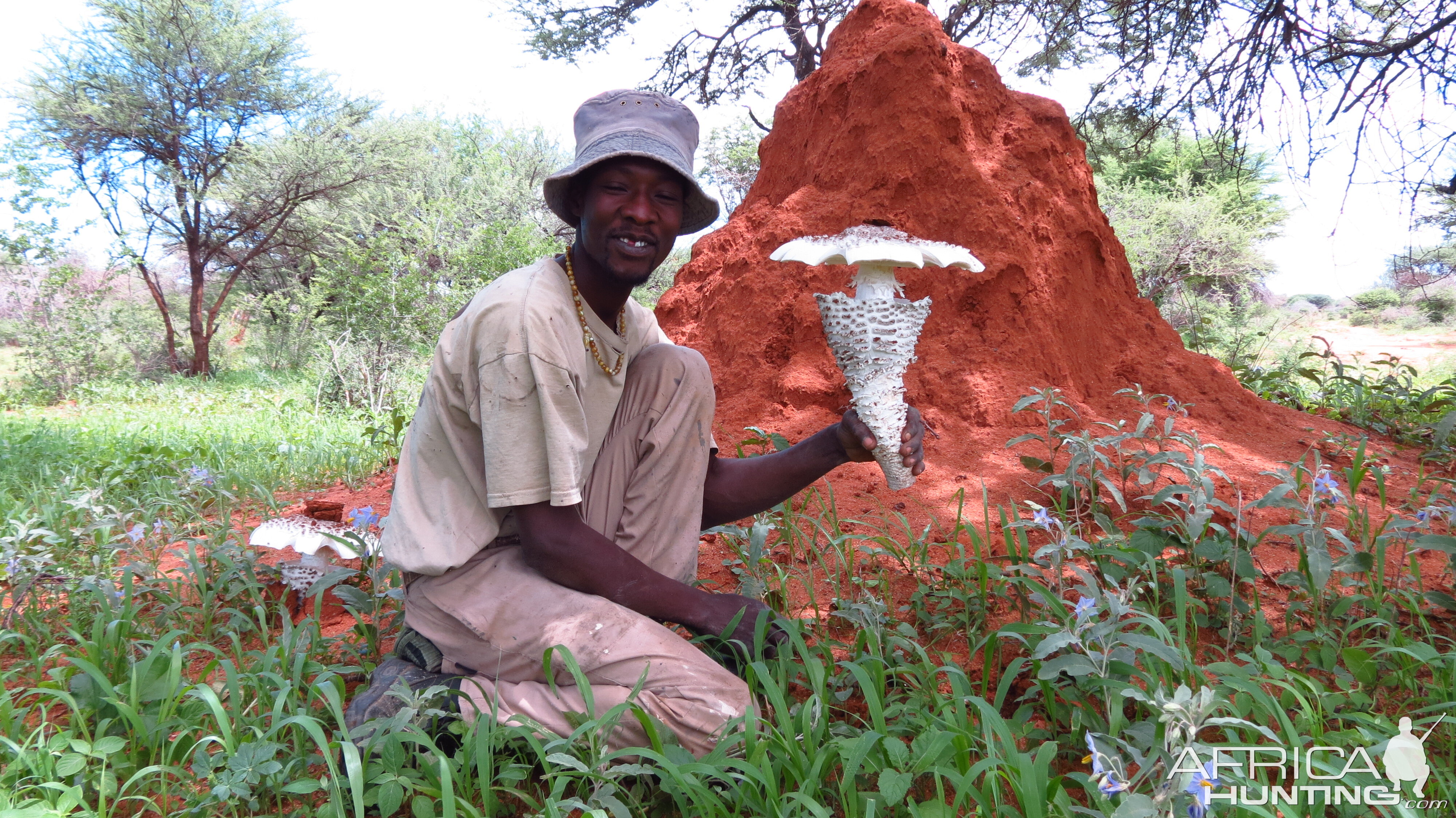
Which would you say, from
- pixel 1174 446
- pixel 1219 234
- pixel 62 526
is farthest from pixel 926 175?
pixel 1219 234

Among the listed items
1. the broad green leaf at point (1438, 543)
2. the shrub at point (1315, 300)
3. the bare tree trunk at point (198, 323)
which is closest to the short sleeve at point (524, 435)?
the broad green leaf at point (1438, 543)

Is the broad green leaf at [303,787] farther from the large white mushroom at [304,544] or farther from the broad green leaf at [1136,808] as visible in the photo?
the broad green leaf at [1136,808]

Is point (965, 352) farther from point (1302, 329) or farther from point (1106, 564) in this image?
point (1302, 329)

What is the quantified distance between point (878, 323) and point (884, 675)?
80 centimetres

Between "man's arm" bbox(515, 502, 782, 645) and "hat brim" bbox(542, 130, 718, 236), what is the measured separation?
0.69m

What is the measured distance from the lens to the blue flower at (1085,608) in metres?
1.42

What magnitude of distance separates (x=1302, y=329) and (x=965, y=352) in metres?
16.6

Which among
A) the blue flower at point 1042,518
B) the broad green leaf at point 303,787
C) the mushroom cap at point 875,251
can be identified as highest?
the mushroom cap at point 875,251

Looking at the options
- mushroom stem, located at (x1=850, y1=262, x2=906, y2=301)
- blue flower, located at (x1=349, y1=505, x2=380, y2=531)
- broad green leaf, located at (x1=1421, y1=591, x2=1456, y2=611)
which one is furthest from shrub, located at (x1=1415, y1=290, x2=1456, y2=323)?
blue flower, located at (x1=349, y1=505, x2=380, y2=531)

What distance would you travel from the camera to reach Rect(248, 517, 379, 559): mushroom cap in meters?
2.33

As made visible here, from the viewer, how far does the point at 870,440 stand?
1.87 metres

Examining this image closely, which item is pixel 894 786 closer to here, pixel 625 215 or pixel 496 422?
pixel 496 422

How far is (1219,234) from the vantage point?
1281cm

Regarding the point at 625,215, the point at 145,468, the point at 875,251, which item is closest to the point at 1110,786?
the point at 875,251
